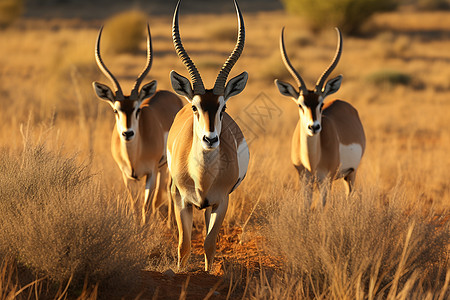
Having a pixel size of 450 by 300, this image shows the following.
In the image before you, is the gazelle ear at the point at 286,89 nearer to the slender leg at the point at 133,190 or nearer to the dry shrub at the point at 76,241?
the slender leg at the point at 133,190

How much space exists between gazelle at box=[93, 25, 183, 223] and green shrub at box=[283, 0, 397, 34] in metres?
26.7

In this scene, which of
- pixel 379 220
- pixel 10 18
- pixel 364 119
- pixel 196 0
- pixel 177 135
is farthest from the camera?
pixel 196 0

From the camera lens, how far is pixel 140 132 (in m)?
7.62

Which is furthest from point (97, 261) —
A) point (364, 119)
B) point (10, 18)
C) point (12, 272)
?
point (10, 18)

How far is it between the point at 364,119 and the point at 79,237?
12115mm

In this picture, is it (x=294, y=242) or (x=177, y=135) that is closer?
(x=294, y=242)

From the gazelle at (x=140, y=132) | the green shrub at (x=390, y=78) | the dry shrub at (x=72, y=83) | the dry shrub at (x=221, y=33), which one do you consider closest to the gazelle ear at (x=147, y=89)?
the gazelle at (x=140, y=132)

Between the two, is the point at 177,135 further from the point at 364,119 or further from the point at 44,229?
the point at 364,119

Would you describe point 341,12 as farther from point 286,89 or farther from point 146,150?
point 146,150

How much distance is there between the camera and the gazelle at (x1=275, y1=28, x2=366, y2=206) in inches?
269

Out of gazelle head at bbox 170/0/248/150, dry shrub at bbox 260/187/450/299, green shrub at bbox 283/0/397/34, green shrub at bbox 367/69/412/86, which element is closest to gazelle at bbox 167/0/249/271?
gazelle head at bbox 170/0/248/150

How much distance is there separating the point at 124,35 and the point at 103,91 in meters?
20.5

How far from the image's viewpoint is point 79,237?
426 centimetres

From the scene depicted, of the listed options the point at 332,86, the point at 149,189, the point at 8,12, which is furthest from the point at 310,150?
the point at 8,12
